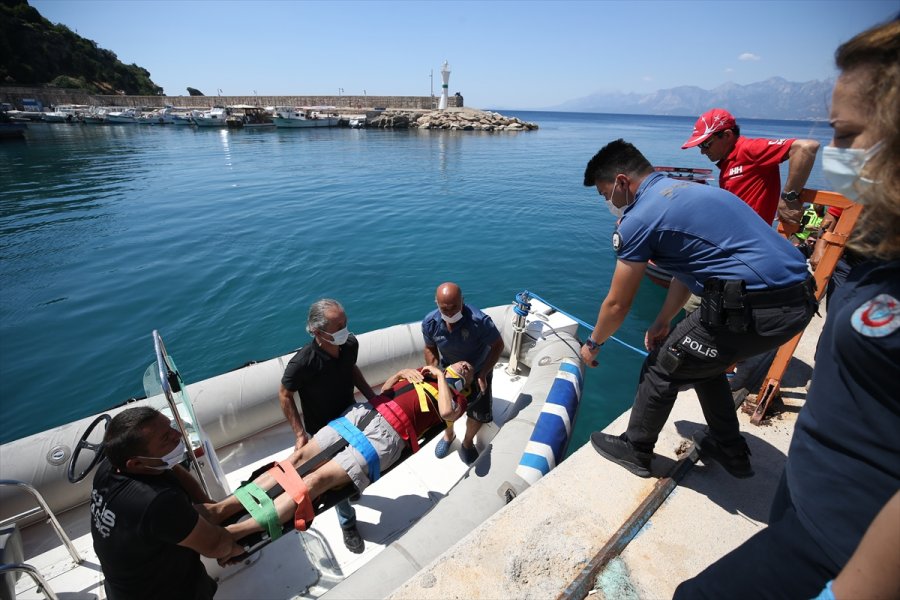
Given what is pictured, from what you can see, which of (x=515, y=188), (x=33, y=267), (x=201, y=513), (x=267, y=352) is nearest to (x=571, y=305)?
(x=267, y=352)

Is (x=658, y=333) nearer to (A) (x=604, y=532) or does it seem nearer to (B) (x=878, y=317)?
(A) (x=604, y=532)

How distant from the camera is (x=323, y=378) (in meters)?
3.30

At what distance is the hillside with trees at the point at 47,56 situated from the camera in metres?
56.8

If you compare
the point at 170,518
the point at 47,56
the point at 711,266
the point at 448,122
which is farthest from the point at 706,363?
the point at 47,56

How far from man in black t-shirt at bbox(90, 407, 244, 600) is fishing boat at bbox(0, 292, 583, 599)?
23 cm

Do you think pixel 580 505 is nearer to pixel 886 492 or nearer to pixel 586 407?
pixel 886 492

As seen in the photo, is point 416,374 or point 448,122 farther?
point 448,122

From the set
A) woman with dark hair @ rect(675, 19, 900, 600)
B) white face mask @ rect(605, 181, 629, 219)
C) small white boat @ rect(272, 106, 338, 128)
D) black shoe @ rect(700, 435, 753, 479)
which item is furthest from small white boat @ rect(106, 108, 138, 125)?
woman with dark hair @ rect(675, 19, 900, 600)

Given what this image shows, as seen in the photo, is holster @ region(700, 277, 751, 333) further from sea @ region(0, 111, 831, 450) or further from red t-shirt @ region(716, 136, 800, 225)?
red t-shirt @ region(716, 136, 800, 225)

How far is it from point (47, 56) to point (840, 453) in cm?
9848

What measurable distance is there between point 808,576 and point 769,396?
2.29m

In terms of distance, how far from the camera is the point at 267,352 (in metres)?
6.95

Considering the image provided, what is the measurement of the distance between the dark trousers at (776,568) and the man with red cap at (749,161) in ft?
9.54

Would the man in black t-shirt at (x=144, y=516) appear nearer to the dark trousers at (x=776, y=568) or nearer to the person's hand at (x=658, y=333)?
the dark trousers at (x=776, y=568)
